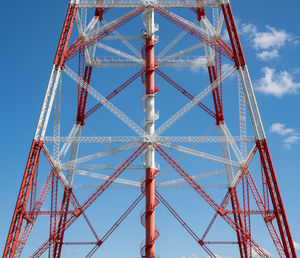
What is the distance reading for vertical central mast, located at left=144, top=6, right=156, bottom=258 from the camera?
904 inches

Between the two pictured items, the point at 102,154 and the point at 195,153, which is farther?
the point at 102,154

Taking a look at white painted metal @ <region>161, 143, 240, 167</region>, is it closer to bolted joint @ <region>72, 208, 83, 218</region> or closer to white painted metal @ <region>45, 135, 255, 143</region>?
white painted metal @ <region>45, 135, 255, 143</region>

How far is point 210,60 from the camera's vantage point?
28.9 m

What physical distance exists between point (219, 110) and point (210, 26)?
5.51 meters

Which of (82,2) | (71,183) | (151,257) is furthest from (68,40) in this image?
(151,257)

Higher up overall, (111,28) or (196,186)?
(111,28)

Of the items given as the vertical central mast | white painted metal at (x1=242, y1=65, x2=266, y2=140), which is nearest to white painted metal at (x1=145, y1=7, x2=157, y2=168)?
the vertical central mast

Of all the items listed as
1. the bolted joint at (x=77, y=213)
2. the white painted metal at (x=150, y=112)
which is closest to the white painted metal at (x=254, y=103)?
the white painted metal at (x=150, y=112)

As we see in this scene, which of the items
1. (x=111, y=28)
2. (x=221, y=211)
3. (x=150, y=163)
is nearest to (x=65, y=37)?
(x=111, y=28)

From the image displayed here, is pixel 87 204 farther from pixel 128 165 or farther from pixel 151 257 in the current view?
pixel 151 257

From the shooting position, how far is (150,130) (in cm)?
2486

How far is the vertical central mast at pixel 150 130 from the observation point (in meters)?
23.0

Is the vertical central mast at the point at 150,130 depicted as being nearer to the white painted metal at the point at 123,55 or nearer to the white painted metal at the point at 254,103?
the white painted metal at the point at 123,55

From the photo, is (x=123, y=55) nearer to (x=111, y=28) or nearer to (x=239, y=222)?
(x=111, y=28)
